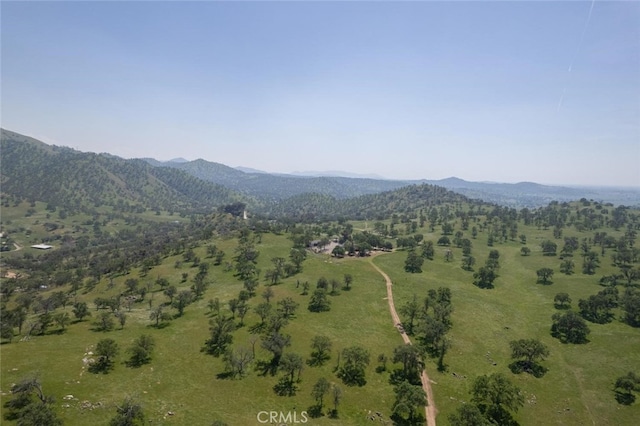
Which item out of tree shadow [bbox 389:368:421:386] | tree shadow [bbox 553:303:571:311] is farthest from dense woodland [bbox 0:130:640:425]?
tree shadow [bbox 553:303:571:311]

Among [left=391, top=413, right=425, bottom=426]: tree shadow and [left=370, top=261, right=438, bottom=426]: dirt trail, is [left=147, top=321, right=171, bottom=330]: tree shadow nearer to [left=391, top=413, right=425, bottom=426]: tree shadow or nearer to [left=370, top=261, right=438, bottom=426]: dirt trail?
[left=391, top=413, right=425, bottom=426]: tree shadow

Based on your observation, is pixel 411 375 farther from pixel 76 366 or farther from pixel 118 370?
pixel 76 366

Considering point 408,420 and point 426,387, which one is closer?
point 408,420

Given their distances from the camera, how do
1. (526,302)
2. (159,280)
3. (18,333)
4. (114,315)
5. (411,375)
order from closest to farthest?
(411,375) < (18,333) < (114,315) < (526,302) < (159,280)

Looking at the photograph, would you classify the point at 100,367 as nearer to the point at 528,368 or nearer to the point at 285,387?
the point at 285,387

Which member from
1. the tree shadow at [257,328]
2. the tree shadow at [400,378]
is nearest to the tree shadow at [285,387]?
the tree shadow at [257,328]

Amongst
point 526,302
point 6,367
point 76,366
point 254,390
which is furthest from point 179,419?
point 526,302

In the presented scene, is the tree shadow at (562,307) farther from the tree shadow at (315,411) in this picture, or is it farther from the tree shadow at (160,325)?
the tree shadow at (160,325)

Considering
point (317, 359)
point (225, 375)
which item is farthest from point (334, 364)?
point (225, 375)
